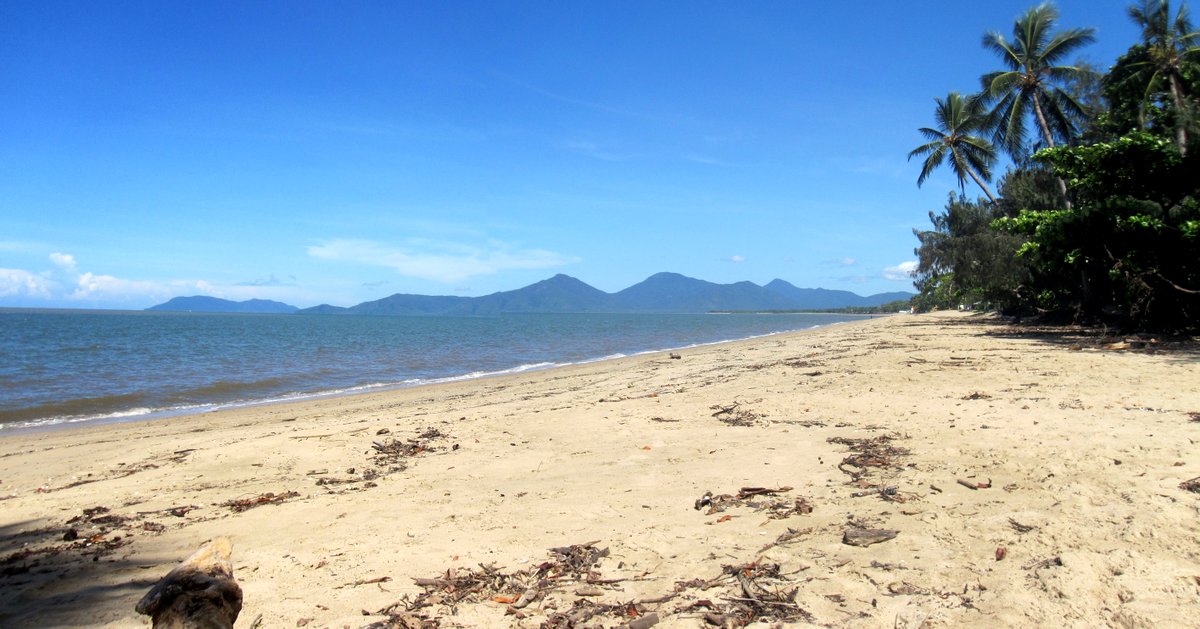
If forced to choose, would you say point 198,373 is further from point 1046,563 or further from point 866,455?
point 1046,563

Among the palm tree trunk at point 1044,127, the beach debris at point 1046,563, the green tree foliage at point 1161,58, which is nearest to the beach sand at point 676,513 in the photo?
the beach debris at point 1046,563

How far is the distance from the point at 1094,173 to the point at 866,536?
1791cm

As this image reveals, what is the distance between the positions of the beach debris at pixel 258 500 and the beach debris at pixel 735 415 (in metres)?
5.11

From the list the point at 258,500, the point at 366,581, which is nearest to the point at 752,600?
the point at 366,581

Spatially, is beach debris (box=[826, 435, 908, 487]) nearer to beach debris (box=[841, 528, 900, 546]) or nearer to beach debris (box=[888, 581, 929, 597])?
beach debris (box=[841, 528, 900, 546])

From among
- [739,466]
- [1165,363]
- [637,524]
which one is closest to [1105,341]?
[1165,363]

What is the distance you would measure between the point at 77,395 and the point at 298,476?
48.0 ft

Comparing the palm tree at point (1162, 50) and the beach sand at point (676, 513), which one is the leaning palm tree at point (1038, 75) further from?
the beach sand at point (676, 513)

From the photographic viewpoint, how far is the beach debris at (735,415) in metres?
8.27

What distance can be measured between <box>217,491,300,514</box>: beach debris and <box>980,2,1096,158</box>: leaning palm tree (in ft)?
94.1

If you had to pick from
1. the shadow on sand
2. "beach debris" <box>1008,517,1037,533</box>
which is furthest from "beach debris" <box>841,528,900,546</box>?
the shadow on sand

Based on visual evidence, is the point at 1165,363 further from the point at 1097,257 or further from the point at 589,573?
the point at 589,573

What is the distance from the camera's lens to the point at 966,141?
109 feet

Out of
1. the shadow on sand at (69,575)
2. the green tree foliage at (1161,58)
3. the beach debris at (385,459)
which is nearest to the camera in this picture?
the shadow on sand at (69,575)
